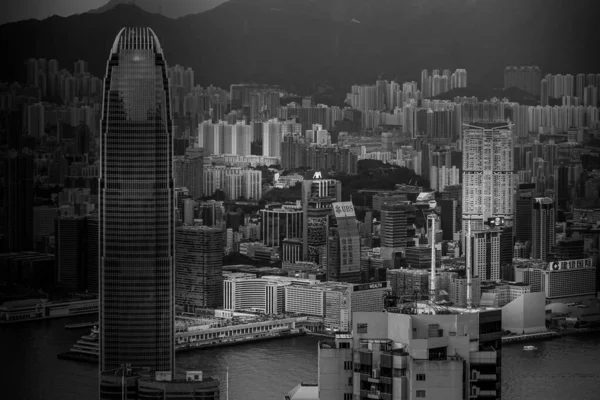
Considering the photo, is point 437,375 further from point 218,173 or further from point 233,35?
point 218,173

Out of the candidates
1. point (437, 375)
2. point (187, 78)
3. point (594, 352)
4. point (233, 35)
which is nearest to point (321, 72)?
point (233, 35)

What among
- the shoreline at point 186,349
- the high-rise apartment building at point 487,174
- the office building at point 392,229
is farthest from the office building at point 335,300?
the high-rise apartment building at point 487,174

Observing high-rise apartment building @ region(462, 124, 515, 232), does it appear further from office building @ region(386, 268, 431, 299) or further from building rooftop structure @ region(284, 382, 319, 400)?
building rooftop structure @ region(284, 382, 319, 400)

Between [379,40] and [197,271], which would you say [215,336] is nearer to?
[197,271]

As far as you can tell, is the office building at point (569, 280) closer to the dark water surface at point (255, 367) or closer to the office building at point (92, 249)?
the dark water surface at point (255, 367)

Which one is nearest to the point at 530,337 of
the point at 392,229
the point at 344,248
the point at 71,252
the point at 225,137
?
the point at 344,248

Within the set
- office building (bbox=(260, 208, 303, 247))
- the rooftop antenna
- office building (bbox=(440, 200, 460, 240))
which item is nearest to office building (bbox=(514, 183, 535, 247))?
the rooftop antenna
